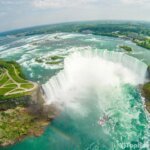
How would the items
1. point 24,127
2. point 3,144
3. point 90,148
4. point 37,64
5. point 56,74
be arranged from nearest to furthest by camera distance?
point 90,148 < point 3,144 < point 24,127 < point 56,74 < point 37,64

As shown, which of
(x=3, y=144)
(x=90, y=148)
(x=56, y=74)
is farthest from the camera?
(x=56, y=74)

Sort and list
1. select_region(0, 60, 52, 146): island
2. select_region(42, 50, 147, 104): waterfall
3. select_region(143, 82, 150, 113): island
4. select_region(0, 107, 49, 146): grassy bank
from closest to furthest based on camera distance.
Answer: select_region(0, 107, 49, 146): grassy bank, select_region(0, 60, 52, 146): island, select_region(143, 82, 150, 113): island, select_region(42, 50, 147, 104): waterfall

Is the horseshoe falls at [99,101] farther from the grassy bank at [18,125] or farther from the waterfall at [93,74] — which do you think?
the grassy bank at [18,125]

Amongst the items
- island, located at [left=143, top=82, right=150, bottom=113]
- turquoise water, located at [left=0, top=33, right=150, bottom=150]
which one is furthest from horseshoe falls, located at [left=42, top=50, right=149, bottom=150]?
island, located at [left=143, top=82, right=150, bottom=113]

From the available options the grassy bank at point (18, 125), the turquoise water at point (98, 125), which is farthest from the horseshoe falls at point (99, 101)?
the grassy bank at point (18, 125)

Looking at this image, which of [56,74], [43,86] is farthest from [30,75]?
[43,86]

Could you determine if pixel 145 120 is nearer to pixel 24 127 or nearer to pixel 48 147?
pixel 48 147

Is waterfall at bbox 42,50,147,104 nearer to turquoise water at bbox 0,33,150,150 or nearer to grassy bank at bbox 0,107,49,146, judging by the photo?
turquoise water at bbox 0,33,150,150

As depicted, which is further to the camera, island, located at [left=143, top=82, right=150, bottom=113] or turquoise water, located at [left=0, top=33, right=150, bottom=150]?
island, located at [left=143, top=82, right=150, bottom=113]

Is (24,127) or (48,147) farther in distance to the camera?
(24,127)
